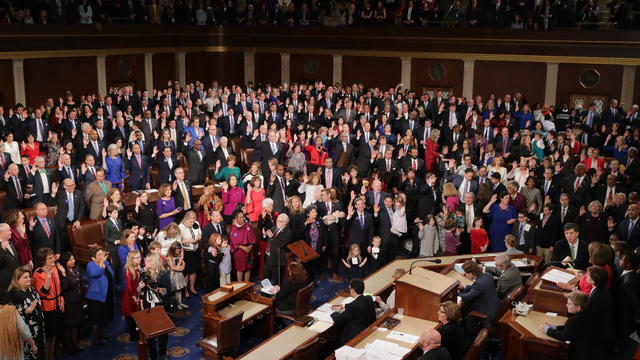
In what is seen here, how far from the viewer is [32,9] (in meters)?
21.3

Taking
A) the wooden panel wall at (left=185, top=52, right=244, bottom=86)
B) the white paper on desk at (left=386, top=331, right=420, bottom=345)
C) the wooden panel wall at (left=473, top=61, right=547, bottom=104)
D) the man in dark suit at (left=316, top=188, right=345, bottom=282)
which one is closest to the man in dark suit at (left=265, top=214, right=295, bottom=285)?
the man in dark suit at (left=316, top=188, right=345, bottom=282)

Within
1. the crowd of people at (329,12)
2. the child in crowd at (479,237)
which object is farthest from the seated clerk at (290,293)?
the crowd of people at (329,12)

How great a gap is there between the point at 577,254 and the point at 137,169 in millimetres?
8607

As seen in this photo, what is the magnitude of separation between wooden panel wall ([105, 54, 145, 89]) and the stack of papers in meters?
19.0

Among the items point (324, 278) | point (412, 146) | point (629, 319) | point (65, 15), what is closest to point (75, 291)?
point (324, 278)

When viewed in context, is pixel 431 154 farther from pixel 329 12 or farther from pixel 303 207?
pixel 329 12

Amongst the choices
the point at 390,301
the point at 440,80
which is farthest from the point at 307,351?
the point at 440,80

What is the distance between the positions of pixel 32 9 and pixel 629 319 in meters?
19.7

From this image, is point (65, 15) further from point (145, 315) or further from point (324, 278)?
point (145, 315)

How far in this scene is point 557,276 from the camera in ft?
30.8

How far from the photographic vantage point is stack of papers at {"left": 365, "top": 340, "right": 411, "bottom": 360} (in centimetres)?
726

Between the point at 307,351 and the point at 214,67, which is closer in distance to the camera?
the point at 307,351

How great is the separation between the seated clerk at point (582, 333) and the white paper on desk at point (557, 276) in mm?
1639

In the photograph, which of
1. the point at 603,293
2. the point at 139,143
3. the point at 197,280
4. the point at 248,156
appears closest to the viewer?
the point at 603,293
